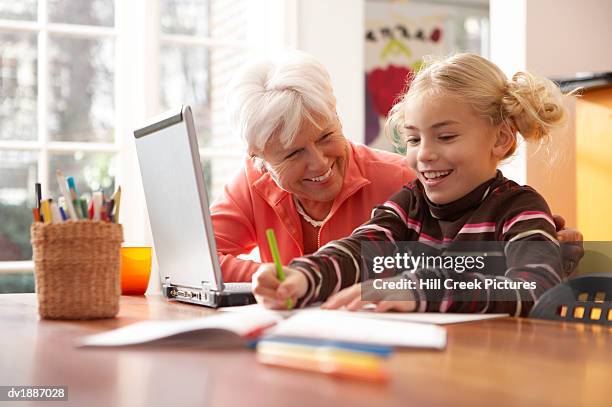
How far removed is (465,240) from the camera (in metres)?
1.56

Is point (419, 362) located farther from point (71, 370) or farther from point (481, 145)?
point (481, 145)

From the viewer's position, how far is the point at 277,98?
1.88 meters

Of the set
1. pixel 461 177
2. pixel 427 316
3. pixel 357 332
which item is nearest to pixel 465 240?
pixel 461 177

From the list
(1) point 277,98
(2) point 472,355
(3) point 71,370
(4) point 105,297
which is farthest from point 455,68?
(3) point 71,370

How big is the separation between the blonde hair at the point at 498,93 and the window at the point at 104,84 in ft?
6.20

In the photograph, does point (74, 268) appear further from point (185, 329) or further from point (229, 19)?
point (229, 19)

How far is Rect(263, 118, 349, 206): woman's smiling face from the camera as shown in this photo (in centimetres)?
194

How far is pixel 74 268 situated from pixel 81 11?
7.76 ft

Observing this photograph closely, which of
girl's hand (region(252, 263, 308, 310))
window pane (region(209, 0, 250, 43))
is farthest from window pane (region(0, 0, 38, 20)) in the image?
girl's hand (region(252, 263, 308, 310))

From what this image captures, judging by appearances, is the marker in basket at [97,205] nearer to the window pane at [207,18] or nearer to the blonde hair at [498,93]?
the blonde hair at [498,93]

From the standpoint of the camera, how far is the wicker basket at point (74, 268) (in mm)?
1229

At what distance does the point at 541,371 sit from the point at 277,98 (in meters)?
1.23

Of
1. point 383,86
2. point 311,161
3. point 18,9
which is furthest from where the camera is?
point 383,86

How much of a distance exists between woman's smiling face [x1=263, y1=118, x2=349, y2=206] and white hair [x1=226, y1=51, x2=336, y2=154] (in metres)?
0.03
